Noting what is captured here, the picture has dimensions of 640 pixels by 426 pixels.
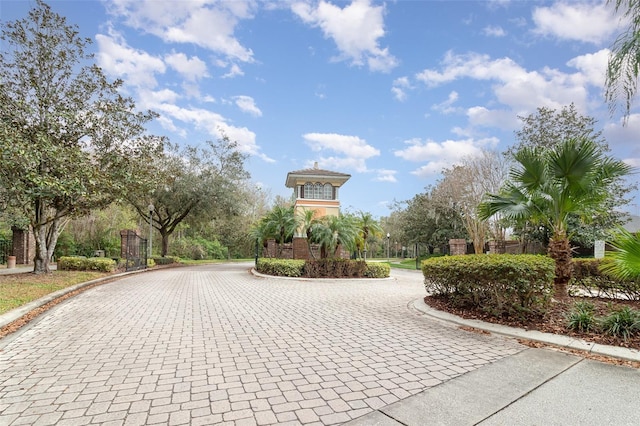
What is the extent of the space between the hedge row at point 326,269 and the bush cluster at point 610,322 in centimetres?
925

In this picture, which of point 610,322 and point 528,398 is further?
point 610,322

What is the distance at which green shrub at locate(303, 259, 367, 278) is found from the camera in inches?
544

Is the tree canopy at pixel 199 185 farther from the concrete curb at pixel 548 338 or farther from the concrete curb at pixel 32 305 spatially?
the concrete curb at pixel 548 338

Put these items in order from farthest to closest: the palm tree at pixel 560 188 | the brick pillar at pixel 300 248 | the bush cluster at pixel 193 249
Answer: the bush cluster at pixel 193 249, the brick pillar at pixel 300 248, the palm tree at pixel 560 188

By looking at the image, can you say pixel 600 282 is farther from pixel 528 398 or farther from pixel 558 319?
pixel 528 398

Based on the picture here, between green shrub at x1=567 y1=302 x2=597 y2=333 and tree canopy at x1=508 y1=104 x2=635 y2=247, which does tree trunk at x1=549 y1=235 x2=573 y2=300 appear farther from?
tree canopy at x1=508 y1=104 x2=635 y2=247

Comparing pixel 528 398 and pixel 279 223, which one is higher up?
pixel 279 223

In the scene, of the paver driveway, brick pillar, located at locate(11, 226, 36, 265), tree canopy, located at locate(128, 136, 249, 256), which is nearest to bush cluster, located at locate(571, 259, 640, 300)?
the paver driveway

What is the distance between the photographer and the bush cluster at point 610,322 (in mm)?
4633

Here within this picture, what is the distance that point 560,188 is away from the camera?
23.3 ft

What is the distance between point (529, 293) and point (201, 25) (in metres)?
10.3

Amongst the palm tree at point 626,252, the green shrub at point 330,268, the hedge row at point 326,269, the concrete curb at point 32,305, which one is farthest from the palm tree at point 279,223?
the palm tree at point 626,252

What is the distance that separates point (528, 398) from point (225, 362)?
313cm

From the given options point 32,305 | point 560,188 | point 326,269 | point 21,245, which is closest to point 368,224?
point 326,269
